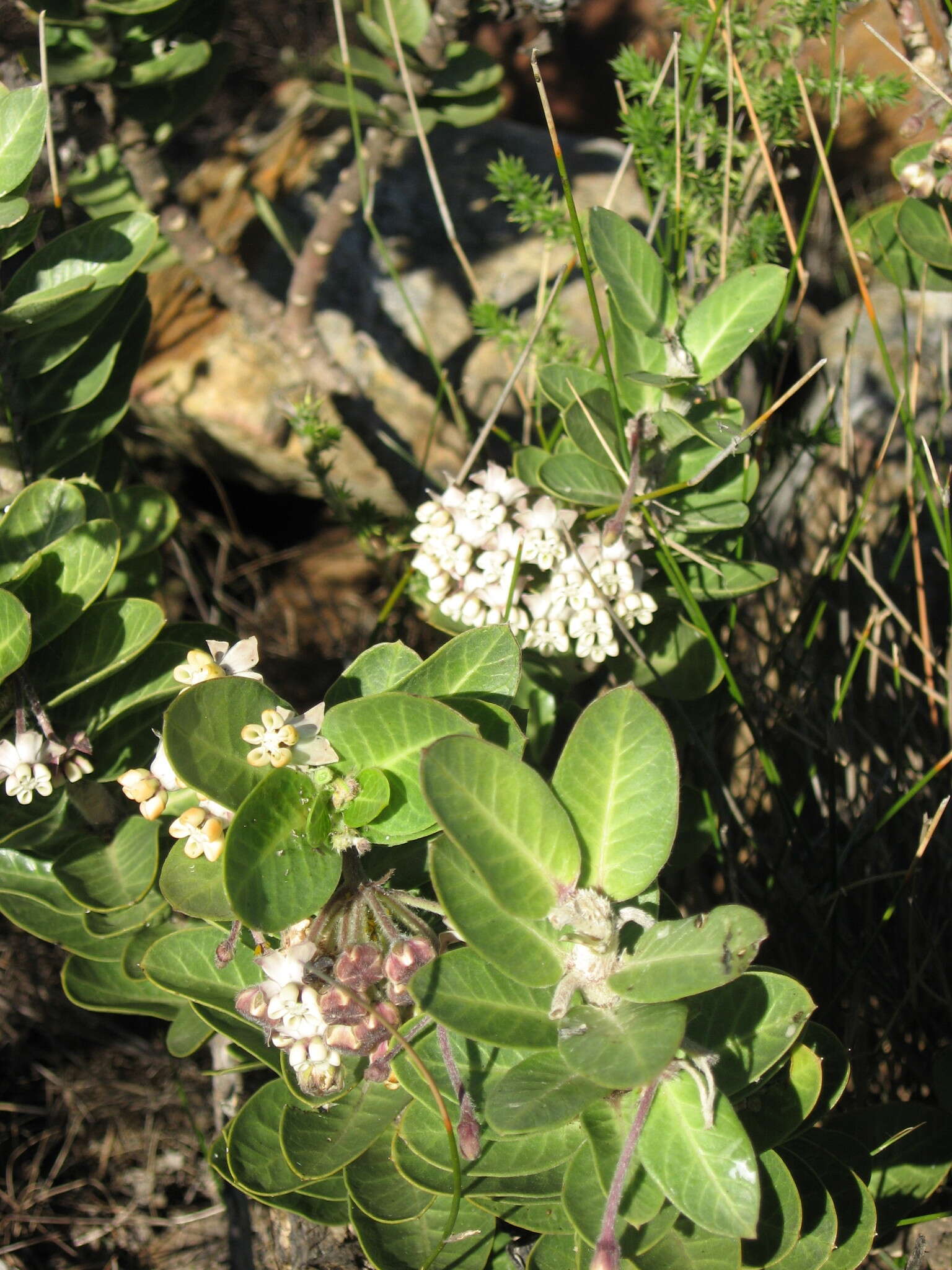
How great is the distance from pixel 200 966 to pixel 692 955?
660 mm

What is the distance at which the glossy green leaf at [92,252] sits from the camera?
148 cm

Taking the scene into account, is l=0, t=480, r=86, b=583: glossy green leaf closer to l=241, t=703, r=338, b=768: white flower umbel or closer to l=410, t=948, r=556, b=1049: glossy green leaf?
l=241, t=703, r=338, b=768: white flower umbel

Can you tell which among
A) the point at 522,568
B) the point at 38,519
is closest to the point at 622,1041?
the point at 522,568

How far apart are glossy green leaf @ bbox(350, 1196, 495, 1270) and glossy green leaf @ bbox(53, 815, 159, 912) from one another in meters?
0.51

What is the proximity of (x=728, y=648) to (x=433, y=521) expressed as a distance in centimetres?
84

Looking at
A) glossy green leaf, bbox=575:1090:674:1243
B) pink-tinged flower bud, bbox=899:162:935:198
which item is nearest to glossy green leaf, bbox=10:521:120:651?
glossy green leaf, bbox=575:1090:674:1243

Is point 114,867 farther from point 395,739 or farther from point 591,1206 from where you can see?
point 591,1206

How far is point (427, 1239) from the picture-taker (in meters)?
1.28

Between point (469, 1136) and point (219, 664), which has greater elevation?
point (219, 664)

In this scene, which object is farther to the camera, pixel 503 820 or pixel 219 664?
pixel 219 664

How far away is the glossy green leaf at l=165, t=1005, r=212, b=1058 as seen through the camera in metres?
1.43

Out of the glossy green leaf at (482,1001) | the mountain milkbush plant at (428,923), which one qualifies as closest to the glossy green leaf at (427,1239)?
the mountain milkbush plant at (428,923)

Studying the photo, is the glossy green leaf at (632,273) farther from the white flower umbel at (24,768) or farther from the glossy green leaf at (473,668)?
the white flower umbel at (24,768)

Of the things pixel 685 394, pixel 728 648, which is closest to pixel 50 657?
pixel 685 394
